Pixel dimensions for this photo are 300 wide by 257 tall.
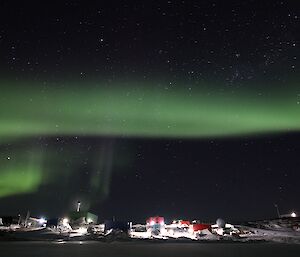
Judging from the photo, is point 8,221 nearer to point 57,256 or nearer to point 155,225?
point 155,225

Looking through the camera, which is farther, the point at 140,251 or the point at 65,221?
the point at 65,221

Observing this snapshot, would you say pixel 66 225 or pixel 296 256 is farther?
pixel 66 225

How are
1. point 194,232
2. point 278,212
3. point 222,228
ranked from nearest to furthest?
point 194,232 < point 222,228 < point 278,212

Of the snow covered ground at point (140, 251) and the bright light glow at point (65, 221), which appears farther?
the bright light glow at point (65, 221)

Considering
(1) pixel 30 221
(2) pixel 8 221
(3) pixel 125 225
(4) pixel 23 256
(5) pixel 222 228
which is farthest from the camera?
(2) pixel 8 221

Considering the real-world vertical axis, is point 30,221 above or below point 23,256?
above

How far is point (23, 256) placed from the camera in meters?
31.3

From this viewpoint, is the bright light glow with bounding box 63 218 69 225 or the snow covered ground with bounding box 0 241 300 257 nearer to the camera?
the snow covered ground with bounding box 0 241 300 257

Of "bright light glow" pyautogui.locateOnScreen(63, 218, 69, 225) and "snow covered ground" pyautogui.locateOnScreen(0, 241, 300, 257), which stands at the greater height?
"bright light glow" pyautogui.locateOnScreen(63, 218, 69, 225)

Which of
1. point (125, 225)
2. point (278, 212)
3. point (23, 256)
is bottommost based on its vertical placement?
point (23, 256)

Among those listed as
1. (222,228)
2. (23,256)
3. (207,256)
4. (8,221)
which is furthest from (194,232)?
(8,221)

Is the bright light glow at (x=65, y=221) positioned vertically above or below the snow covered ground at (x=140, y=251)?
above

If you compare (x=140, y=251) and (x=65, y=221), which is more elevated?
(x=65, y=221)

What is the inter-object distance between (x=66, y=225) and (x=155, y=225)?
1641 inches
